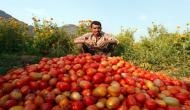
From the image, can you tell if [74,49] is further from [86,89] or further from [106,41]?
[86,89]

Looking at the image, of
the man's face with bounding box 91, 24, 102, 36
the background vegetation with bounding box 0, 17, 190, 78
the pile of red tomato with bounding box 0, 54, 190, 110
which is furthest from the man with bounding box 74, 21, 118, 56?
the pile of red tomato with bounding box 0, 54, 190, 110

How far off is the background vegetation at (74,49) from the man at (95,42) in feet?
8.17

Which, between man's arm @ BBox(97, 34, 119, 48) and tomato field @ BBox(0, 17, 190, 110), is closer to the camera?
tomato field @ BBox(0, 17, 190, 110)

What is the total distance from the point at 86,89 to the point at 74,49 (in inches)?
335

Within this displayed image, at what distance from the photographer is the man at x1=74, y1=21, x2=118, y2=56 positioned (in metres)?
9.66

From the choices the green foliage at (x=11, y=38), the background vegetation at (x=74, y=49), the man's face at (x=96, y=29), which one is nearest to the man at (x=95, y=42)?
the man's face at (x=96, y=29)

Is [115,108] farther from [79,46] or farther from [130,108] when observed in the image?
[79,46]

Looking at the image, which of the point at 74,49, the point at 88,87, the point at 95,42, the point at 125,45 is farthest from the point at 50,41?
the point at 88,87

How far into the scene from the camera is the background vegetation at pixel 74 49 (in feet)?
41.6

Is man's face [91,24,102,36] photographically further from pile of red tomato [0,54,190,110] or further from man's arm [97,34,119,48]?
pile of red tomato [0,54,190,110]

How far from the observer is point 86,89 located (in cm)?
516

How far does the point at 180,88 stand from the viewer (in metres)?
5.77

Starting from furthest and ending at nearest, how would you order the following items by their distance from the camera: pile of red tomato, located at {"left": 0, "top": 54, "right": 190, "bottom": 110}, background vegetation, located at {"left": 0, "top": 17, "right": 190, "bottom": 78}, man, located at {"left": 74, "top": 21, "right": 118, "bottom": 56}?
background vegetation, located at {"left": 0, "top": 17, "right": 190, "bottom": 78}, man, located at {"left": 74, "top": 21, "right": 118, "bottom": 56}, pile of red tomato, located at {"left": 0, "top": 54, "right": 190, "bottom": 110}

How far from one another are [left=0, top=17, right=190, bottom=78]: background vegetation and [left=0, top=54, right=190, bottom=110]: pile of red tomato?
241 inches
